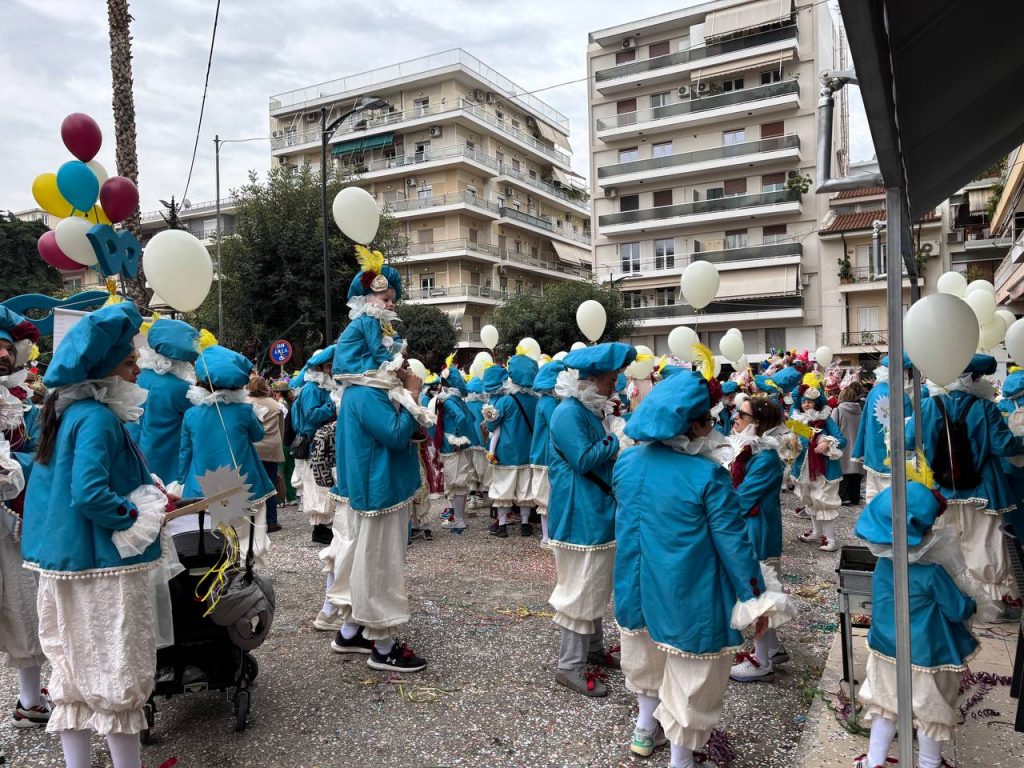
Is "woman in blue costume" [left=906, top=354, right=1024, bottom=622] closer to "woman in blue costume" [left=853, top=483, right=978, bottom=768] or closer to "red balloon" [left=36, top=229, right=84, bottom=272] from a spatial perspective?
"woman in blue costume" [left=853, top=483, right=978, bottom=768]

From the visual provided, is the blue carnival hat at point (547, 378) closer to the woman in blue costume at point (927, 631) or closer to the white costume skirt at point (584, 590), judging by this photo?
the white costume skirt at point (584, 590)

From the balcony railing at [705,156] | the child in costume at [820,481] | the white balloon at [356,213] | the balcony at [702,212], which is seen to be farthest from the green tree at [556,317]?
the white balloon at [356,213]

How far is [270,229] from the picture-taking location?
22359 millimetres

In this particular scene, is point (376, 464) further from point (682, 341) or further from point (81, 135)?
point (682, 341)

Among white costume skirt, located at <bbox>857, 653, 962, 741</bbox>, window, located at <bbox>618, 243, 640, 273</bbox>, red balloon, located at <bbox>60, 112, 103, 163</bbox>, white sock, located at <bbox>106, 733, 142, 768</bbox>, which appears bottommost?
white sock, located at <bbox>106, 733, 142, 768</bbox>

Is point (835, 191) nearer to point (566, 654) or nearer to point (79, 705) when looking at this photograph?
point (566, 654)

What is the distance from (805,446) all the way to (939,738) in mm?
5181

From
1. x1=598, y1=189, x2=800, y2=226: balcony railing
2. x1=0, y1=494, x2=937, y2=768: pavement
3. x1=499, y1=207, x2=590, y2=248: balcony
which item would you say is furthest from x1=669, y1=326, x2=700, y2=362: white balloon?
x1=499, y1=207, x2=590, y2=248: balcony

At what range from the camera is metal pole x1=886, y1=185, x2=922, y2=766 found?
216cm

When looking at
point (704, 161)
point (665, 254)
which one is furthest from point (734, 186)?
point (665, 254)

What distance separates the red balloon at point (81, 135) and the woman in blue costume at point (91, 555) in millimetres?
3376

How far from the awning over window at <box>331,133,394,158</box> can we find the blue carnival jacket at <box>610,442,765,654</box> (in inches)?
1780

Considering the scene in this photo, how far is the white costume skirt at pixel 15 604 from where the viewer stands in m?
3.74

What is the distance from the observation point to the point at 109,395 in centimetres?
318
